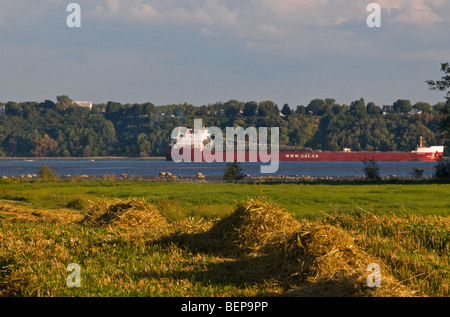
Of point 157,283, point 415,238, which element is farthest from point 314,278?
point 415,238

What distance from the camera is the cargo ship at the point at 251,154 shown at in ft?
395

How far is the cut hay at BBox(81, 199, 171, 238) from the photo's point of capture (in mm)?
13492

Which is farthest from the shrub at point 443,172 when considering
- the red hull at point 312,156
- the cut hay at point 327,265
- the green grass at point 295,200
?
the red hull at point 312,156

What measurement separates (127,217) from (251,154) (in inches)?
4452

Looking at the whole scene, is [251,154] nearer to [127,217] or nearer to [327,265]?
[127,217]

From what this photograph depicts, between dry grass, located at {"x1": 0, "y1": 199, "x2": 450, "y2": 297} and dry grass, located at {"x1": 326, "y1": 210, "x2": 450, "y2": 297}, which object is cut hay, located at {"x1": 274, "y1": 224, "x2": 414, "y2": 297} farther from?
dry grass, located at {"x1": 326, "y1": 210, "x2": 450, "y2": 297}

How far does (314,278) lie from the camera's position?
8586 mm

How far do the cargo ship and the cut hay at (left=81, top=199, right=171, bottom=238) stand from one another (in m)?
99.9

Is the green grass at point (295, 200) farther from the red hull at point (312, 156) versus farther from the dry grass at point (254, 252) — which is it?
the red hull at point (312, 156)

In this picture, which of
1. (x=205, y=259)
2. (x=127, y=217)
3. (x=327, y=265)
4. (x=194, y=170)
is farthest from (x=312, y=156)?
(x=327, y=265)

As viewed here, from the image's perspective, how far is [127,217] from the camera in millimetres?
13883

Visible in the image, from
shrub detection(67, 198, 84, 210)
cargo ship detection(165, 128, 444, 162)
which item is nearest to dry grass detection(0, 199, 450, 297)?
shrub detection(67, 198, 84, 210)

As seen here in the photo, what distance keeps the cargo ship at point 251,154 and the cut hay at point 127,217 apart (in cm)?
9987
